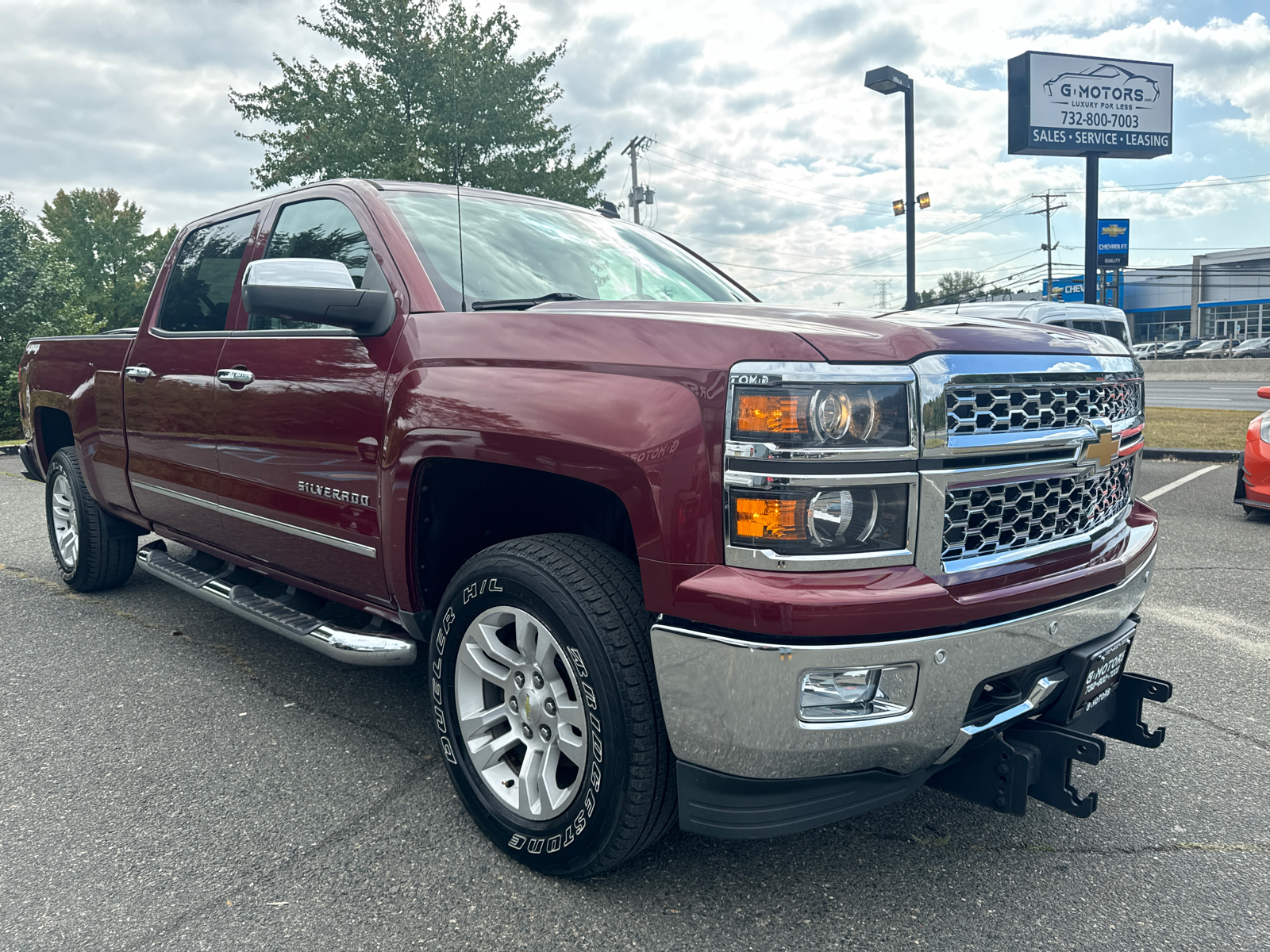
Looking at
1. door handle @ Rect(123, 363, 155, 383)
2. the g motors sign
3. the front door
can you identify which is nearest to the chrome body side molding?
the front door

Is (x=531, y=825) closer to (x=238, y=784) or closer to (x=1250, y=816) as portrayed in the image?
(x=238, y=784)

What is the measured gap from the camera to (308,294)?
8.79 ft

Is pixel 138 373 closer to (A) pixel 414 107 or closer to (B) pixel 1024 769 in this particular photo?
(B) pixel 1024 769

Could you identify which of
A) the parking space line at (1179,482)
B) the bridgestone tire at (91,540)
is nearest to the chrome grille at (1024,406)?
the bridgestone tire at (91,540)

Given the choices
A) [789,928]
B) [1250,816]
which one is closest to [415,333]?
[789,928]

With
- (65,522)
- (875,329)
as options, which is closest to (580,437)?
(875,329)

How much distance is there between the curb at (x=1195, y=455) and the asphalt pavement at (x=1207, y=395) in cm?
744

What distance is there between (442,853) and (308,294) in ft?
5.30

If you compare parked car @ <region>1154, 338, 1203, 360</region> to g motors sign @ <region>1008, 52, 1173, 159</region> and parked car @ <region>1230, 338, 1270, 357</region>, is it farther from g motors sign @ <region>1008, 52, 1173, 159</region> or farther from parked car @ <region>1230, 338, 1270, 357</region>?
g motors sign @ <region>1008, 52, 1173, 159</region>

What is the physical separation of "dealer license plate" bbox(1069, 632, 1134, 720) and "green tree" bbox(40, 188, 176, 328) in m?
62.9

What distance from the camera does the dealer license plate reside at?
91.8 inches

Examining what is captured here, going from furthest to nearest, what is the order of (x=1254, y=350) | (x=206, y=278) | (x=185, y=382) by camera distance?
(x=1254, y=350)
(x=206, y=278)
(x=185, y=382)

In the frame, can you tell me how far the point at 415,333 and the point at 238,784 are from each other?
154 centimetres

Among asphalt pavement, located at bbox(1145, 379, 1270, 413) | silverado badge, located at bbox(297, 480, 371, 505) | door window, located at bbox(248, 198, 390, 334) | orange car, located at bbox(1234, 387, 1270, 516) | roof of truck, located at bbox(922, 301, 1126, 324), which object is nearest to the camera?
silverado badge, located at bbox(297, 480, 371, 505)
